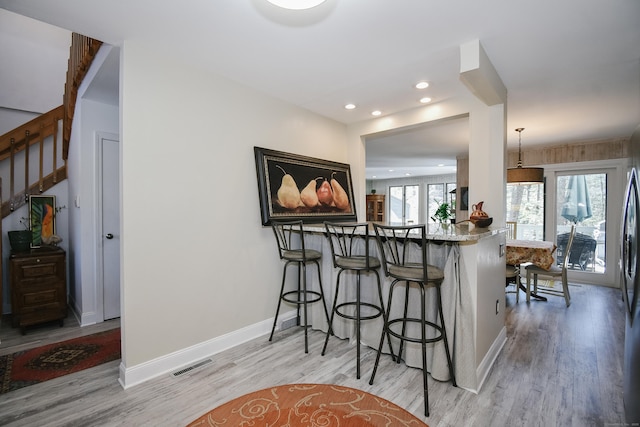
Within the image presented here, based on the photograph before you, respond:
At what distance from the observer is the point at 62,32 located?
13.7 ft

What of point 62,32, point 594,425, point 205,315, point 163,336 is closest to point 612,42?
point 594,425

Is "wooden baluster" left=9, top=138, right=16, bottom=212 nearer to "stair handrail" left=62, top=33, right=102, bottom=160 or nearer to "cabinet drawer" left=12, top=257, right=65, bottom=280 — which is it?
"stair handrail" left=62, top=33, right=102, bottom=160

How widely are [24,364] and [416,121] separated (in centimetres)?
426

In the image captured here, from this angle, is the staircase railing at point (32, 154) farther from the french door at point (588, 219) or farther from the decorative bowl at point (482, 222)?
the french door at point (588, 219)

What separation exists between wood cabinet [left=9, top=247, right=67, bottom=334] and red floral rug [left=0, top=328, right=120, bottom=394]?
0.50 m

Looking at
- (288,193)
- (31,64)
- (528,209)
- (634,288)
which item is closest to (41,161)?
(31,64)

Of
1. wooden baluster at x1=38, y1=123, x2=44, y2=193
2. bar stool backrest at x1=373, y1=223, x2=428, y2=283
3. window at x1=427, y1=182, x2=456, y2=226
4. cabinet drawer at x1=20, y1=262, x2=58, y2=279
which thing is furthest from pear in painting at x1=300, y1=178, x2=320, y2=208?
window at x1=427, y1=182, x2=456, y2=226

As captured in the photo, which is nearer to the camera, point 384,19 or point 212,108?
point 384,19

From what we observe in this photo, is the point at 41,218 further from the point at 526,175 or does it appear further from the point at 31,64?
the point at 526,175

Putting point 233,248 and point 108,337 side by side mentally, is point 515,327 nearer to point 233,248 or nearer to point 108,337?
point 233,248

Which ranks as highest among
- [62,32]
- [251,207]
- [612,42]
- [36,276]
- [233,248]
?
[62,32]

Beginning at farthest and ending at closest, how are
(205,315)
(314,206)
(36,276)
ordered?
(314,206), (36,276), (205,315)

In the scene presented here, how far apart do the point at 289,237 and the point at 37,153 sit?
354 cm

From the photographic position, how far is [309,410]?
183 cm
